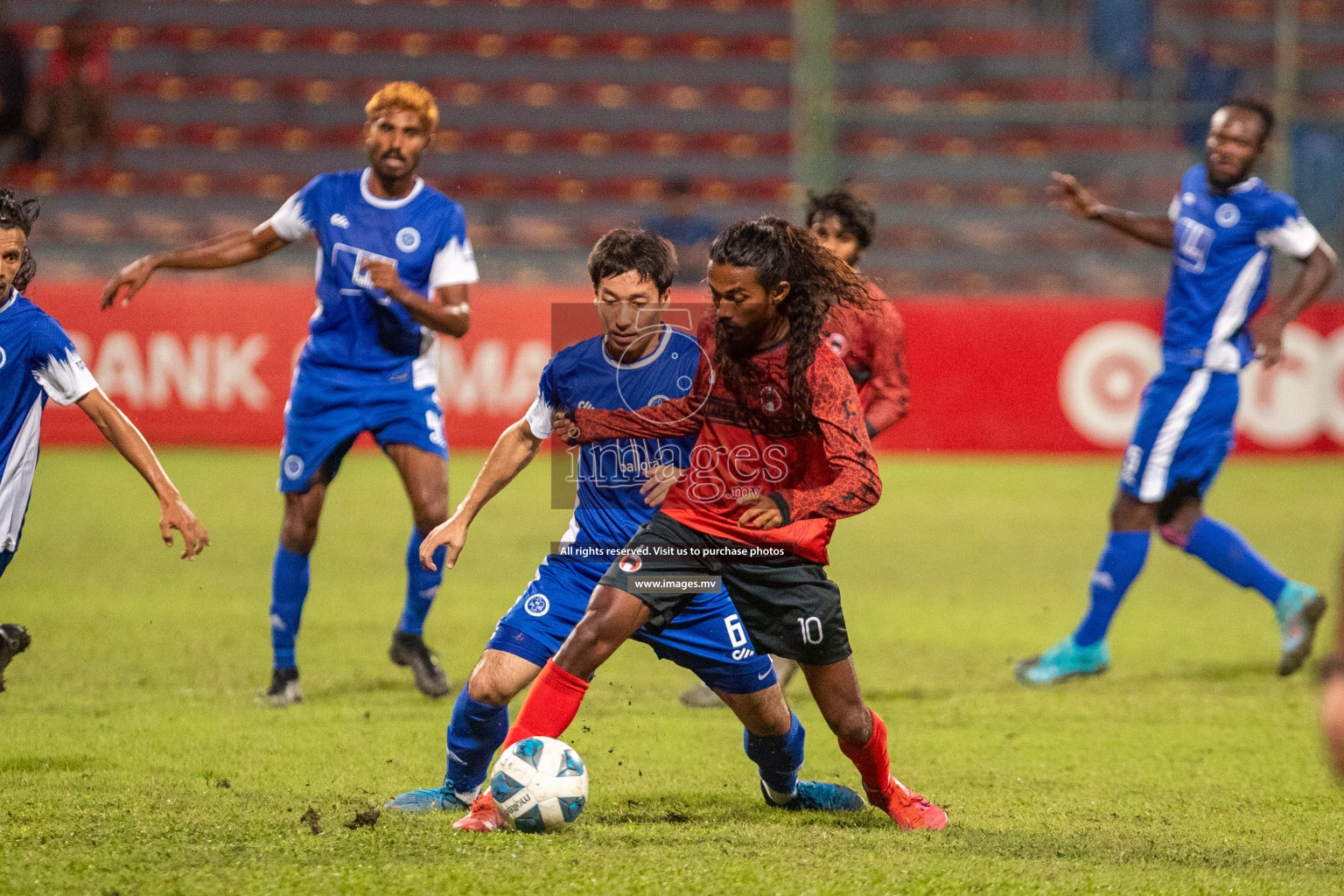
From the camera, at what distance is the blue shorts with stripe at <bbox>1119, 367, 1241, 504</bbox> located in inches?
272

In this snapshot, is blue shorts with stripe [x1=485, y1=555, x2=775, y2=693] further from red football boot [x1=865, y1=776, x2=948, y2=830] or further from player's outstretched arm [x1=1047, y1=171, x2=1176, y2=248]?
player's outstretched arm [x1=1047, y1=171, x2=1176, y2=248]

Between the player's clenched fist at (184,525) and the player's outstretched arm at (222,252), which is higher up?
the player's outstretched arm at (222,252)

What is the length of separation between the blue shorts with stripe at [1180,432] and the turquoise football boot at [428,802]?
3726 millimetres

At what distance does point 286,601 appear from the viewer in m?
6.20

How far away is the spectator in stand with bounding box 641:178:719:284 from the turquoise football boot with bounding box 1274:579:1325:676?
24.3 feet

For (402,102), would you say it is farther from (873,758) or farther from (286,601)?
(873,758)

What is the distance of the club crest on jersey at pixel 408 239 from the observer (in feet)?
20.7

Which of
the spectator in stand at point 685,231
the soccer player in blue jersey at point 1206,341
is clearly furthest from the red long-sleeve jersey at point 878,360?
the spectator in stand at point 685,231

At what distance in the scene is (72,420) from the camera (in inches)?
559

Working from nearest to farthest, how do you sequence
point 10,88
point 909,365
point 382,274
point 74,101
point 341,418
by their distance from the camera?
point 382,274, point 341,418, point 909,365, point 10,88, point 74,101

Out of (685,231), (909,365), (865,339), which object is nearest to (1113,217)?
(865,339)

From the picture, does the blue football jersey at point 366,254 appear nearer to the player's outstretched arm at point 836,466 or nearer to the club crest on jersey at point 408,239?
the club crest on jersey at point 408,239

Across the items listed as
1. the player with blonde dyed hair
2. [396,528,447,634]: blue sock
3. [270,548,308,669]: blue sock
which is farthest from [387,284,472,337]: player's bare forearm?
[270,548,308,669]: blue sock

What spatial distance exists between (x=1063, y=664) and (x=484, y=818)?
11.5 feet
